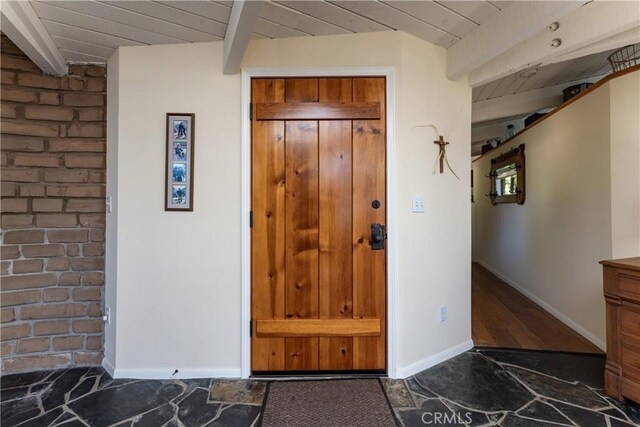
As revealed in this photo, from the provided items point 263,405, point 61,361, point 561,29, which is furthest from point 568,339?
point 61,361

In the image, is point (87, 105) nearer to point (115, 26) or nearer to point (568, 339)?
point (115, 26)

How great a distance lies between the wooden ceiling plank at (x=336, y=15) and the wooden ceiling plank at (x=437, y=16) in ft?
0.60

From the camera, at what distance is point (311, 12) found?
1.56 metres

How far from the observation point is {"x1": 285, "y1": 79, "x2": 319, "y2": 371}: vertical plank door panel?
180 centimetres

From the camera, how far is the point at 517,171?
11.1 feet

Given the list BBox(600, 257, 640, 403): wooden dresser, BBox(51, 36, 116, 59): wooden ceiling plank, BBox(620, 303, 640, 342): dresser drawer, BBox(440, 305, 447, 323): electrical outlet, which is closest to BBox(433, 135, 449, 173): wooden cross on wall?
BBox(440, 305, 447, 323): electrical outlet

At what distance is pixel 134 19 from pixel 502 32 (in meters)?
2.11

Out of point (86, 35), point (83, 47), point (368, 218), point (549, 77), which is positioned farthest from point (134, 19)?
Result: point (549, 77)

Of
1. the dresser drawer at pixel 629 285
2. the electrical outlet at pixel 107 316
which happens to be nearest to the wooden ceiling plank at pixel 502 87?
the dresser drawer at pixel 629 285

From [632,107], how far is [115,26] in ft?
11.2

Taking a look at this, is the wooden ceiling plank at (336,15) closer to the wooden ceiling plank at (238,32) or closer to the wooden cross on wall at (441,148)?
the wooden ceiling plank at (238,32)

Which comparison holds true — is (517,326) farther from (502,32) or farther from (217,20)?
(217,20)

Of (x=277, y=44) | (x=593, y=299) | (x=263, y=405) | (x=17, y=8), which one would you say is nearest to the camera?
(x=17, y=8)

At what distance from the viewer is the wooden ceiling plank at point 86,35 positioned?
158cm
